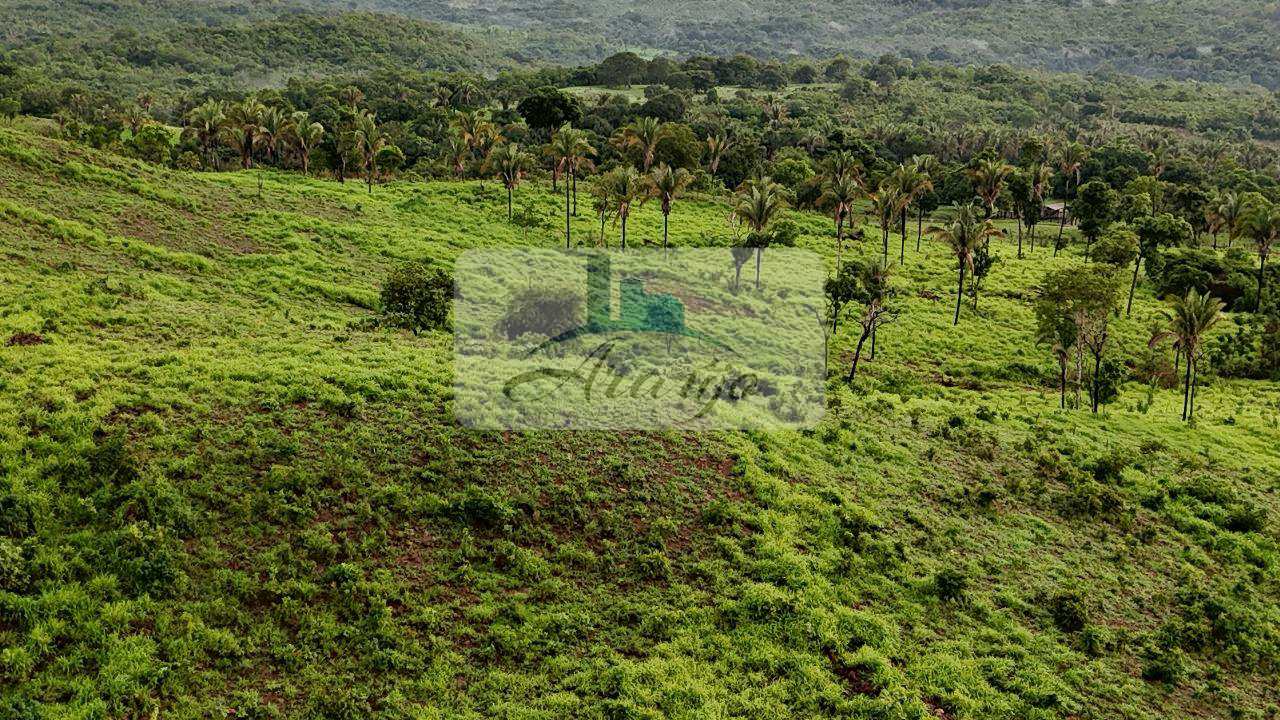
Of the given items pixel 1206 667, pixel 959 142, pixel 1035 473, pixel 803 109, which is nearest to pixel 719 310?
pixel 1035 473

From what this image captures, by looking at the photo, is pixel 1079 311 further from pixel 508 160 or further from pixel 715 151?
pixel 715 151

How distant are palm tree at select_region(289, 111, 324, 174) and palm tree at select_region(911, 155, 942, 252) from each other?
240ft

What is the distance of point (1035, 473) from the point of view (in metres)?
41.5

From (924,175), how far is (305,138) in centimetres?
7515

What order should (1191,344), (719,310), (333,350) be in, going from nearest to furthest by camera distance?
(333,350)
(1191,344)
(719,310)

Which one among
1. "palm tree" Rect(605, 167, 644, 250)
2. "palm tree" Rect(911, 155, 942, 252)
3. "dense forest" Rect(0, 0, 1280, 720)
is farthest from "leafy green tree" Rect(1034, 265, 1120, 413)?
"palm tree" Rect(605, 167, 644, 250)

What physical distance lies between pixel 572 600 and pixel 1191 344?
49.3 meters

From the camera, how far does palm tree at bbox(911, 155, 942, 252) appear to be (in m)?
97.4

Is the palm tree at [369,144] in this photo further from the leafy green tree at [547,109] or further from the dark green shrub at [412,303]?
the dark green shrub at [412,303]

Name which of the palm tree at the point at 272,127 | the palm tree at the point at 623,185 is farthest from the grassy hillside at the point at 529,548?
the palm tree at the point at 272,127

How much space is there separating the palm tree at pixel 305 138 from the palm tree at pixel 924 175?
2874 inches

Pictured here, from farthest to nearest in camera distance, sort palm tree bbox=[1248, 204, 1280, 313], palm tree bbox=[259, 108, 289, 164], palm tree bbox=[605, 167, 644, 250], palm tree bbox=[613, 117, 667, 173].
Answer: palm tree bbox=[259, 108, 289, 164], palm tree bbox=[613, 117, 667, 173], palm tree bbox=[1248, 204, 1280, 313], palm tree bbox=[605, 167, 644, 250]

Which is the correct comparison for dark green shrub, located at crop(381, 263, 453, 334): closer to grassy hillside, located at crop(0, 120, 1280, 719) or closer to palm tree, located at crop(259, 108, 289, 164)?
grassy hillside, located at crop(0, 120, 1280, 719)

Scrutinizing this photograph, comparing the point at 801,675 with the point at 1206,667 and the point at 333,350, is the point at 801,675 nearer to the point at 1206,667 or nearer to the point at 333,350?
the point at 1206,667
